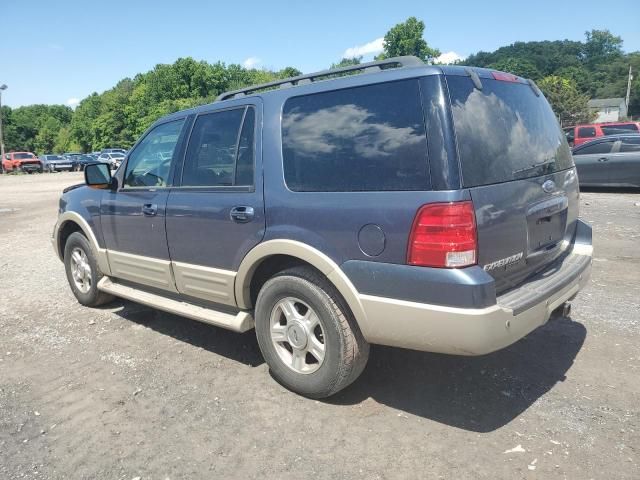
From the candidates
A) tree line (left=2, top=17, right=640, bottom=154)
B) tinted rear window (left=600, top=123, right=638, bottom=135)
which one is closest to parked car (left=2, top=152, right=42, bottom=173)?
tree line (left=2, top=17, right=640, bottom=154)

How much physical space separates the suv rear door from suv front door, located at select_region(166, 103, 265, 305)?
140 centimetres

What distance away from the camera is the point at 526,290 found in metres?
2.96

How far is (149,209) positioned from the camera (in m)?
4.18

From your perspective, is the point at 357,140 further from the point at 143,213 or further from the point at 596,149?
the point at 596,149

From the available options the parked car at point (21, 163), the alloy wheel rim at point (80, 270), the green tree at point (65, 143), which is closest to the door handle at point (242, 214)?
the alloy wheel rim at point (80, 270)

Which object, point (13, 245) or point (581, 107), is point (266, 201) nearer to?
point (13, 245)

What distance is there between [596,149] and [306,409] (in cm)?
1301

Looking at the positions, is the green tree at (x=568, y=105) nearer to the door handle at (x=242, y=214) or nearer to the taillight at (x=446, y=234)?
the door handle at (x=242, y=214)

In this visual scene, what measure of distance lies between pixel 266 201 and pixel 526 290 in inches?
67.4

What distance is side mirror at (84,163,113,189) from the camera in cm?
462

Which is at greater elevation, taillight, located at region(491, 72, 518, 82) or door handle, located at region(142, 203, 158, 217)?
taillight, located at region(491, 72, 518, 82)

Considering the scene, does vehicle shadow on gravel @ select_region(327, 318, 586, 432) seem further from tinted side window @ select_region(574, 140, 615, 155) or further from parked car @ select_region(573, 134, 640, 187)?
tinted side window @ select_region(574, 140, 615, 155)

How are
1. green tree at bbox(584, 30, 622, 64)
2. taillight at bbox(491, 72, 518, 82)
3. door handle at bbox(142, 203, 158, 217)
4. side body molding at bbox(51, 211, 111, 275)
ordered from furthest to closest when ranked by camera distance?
1. green tree at bbox(584, 30, 622, 64)
2. side body molding at bbox(51, 211, 111, 275)
3. door handle at bbox(142, 203, 158, 217)
4. taillight at bbox(491, 72, 518, 82)

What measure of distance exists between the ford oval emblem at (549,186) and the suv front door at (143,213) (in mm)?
2801
